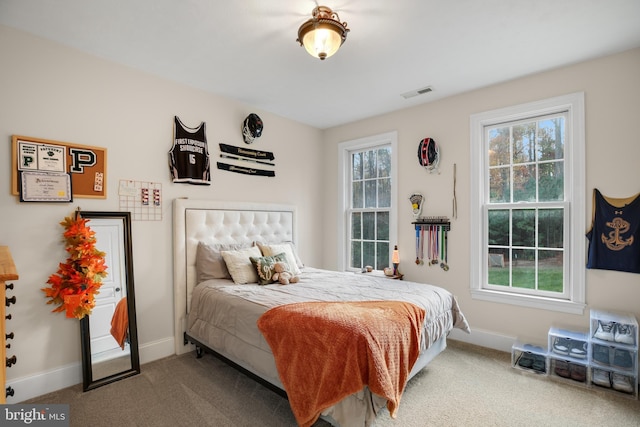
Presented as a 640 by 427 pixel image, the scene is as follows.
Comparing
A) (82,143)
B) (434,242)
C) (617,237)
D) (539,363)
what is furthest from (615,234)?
(82,143)

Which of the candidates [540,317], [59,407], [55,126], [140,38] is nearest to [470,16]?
[140,38]

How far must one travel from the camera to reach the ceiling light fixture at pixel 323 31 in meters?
2.01

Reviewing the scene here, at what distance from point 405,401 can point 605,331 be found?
1775mm

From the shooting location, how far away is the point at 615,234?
2.61 metres

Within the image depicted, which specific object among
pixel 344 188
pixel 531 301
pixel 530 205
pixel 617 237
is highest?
pixel 344 188

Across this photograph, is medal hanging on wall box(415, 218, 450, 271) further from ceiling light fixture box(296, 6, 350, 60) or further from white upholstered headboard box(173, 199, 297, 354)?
ceiling light fixture box(296, 6, 350, 60)

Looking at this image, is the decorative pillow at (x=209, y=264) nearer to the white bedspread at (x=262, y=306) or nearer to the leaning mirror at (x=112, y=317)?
the white bedspread at (x=262, y=306)

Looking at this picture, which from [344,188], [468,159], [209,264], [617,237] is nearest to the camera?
[617,237]

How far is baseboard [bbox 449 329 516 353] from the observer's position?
10.2ft

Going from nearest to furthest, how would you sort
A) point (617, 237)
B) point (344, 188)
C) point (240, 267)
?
point (617, 237)
point (240, 267)
point (344, 188)

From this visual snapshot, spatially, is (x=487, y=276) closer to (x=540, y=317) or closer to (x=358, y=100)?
(x=540, y=317)

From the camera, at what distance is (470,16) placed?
213 cm

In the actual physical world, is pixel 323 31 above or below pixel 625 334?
above

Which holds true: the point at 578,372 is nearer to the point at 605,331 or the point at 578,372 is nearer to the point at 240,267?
the point at 605,331
